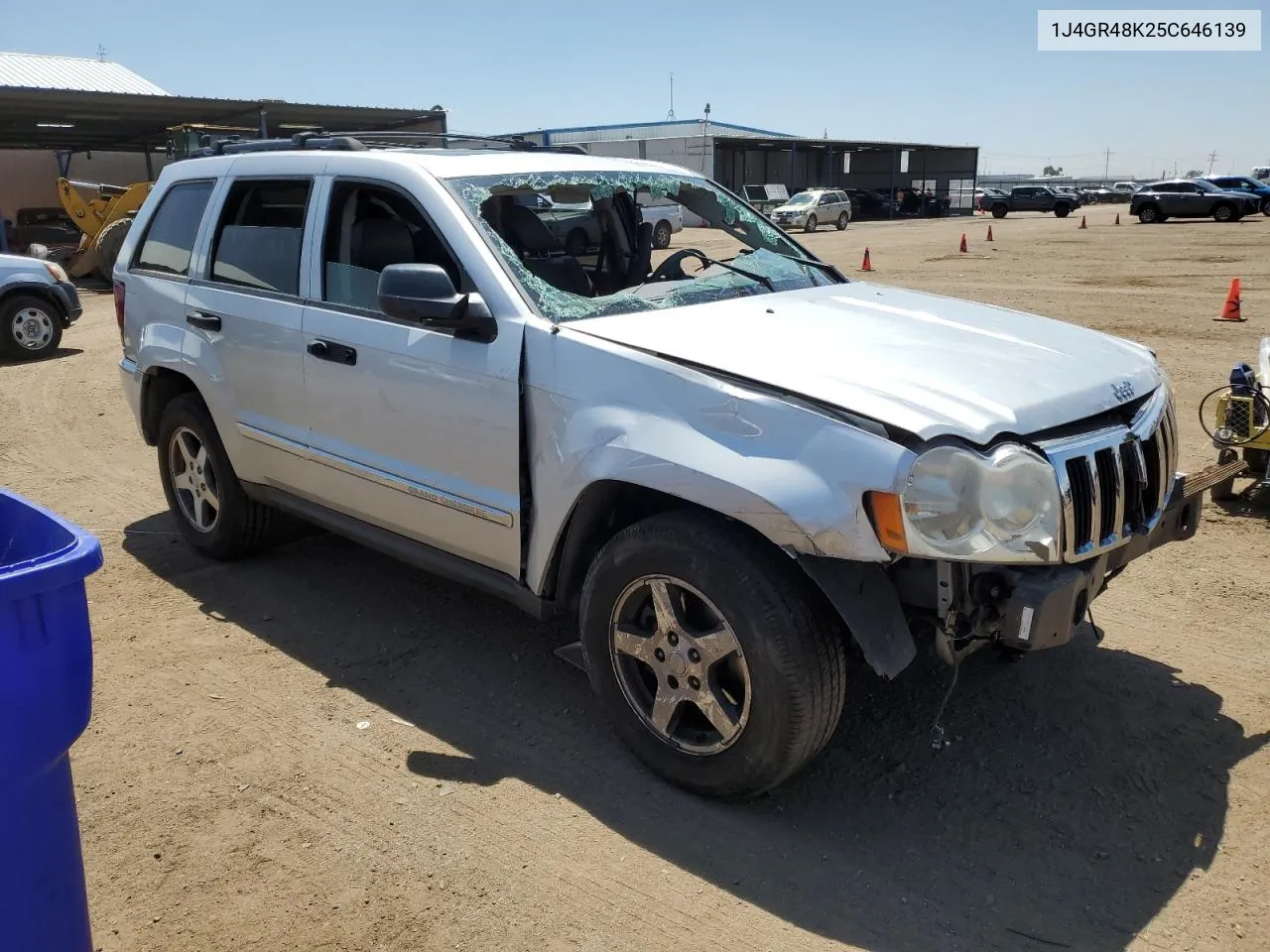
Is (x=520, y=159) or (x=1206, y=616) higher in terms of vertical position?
(x=520, y=159)

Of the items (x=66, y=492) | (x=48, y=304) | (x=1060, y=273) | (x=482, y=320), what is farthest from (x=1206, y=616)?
(x=1060, y=273)

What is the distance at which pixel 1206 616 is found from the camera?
14.6 ft

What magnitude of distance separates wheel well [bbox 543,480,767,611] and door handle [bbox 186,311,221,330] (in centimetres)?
230

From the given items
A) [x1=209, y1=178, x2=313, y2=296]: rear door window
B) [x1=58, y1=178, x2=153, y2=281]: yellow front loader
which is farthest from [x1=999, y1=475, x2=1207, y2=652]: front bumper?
[x1=58, y1=178, x2=153, y2=281]: yellow front loader

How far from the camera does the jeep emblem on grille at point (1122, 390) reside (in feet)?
10.4

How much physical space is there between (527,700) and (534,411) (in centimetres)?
118

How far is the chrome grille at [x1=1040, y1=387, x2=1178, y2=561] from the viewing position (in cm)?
282

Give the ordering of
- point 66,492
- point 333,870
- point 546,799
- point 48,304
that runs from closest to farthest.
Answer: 1. point 333,870
2. point 546,799
3. point 66,492
4. point 48,304

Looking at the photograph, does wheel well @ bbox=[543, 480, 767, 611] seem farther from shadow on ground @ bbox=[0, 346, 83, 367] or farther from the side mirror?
shadow on ground @ bbox=[0, 346, 83, 367]

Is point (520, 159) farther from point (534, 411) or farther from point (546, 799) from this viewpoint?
point (546, 799)

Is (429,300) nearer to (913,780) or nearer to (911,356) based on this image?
(911,356)

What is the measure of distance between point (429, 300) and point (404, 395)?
494 millimetres

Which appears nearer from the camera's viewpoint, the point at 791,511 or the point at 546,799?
the point at 791,511

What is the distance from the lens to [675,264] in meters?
4.49
